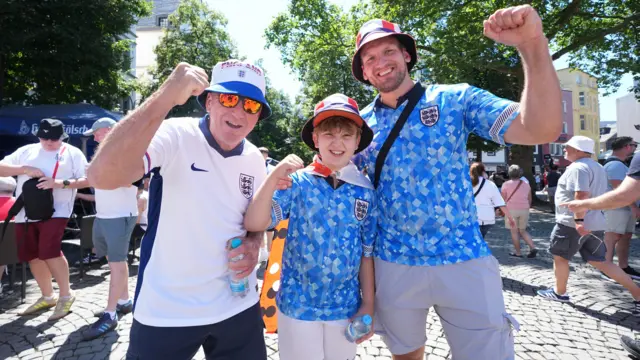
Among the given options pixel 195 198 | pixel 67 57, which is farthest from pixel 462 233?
pixel 67 57

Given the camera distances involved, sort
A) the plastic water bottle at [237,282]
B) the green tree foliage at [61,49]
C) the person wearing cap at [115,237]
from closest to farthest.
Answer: the plastic water bottle at [237,282], the person wearing cap at [115,237], the green tree foliage at [61,49]

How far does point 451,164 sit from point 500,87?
21120 mm

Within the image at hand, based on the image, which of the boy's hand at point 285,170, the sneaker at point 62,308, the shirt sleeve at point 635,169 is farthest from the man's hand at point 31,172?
the shirt sleeve at point 635,169

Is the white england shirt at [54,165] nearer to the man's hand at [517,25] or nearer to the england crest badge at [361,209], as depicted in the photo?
the england crest badge at [361,209]

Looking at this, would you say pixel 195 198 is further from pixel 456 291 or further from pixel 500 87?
pixel 500 87

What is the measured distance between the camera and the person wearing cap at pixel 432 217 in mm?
1932

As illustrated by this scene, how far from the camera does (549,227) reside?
37.9 ft

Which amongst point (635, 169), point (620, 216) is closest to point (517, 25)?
point (635, 169)

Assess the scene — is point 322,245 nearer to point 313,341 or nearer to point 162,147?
point 313,341

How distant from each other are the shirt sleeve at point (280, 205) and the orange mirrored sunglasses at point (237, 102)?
46cm

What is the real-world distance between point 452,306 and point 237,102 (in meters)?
1.52

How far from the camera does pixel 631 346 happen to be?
3.49 meters

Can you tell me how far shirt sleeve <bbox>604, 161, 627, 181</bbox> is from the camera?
6020mm

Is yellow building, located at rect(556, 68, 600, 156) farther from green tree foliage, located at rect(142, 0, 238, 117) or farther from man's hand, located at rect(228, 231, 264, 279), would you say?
man's hand, located at rect(228, 231, 264, 279)
